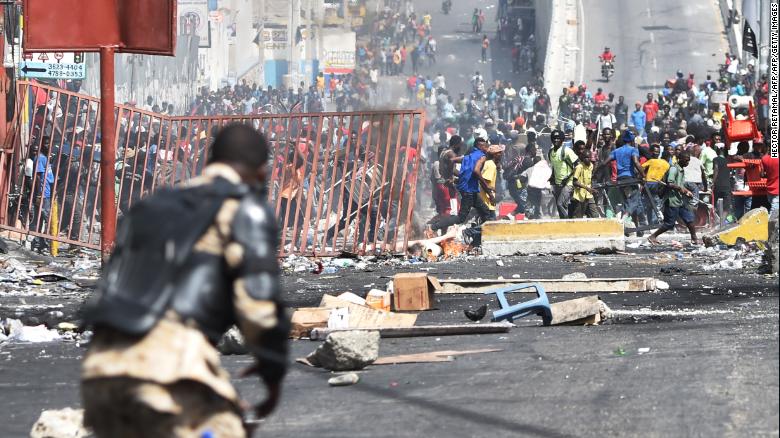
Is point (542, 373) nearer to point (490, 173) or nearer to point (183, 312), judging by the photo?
point (183, 312)

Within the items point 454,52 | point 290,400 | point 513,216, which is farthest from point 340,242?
point 454,52

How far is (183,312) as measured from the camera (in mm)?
4074

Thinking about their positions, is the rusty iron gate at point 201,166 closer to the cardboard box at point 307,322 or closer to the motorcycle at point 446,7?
the cardboard box at point 307,322

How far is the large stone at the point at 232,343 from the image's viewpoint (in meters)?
9.06

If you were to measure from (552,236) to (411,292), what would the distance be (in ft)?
20.9

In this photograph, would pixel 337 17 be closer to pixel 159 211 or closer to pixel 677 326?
pixel 677 326

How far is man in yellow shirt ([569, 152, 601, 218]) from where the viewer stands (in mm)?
19031

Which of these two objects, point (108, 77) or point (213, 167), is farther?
point (108, 77)

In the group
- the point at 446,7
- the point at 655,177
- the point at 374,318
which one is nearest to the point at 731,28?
the point at 446,7

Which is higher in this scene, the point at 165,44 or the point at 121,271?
the point at 165,44

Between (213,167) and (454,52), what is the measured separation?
5451 centimetres

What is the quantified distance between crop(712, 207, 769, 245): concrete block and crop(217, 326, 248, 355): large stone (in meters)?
9.40

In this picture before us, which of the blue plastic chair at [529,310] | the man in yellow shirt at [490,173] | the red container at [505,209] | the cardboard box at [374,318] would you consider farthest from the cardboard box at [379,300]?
the red container at [505,209]

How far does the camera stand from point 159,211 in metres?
4.07
